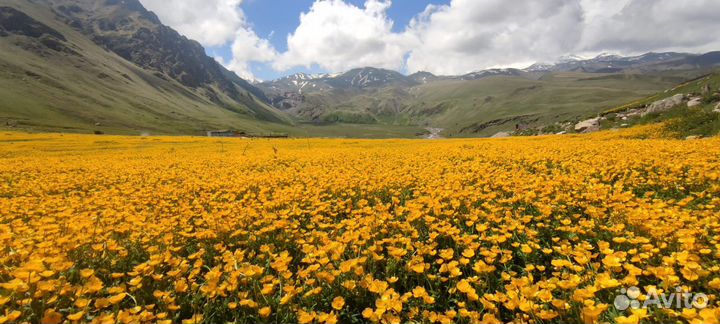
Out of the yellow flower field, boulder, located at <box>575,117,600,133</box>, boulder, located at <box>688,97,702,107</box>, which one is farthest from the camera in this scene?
boulder, located at <box>575,117,600,133</box>

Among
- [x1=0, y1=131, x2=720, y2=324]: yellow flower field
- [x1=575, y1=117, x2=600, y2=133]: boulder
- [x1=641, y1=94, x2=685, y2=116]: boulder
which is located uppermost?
[x1=641, y1=94, x2=685, y2=116]: boulder

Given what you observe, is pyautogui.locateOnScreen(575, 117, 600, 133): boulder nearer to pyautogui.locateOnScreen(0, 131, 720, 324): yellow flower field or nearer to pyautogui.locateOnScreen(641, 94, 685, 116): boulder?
pyautogui.locateOnScreen(641, 94, 685, 116): boulder

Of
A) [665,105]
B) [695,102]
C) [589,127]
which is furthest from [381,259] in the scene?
[589,127]

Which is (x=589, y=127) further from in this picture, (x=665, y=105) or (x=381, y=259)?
(x=381, y=259)

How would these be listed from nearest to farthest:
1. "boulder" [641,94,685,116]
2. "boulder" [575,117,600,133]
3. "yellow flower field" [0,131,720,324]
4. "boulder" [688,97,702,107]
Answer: "yellow flower field" [0,131,720,324]
"boulder" [688,97,702,107]
"boulder" [641,94,685,116]
"boulder" [575,117,600,133]

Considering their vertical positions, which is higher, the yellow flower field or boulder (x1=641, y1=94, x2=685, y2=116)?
boulder (x1=641, y1=94, x2=685, y2=116)

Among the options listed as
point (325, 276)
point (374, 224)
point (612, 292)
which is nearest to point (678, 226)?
point (612, 292)

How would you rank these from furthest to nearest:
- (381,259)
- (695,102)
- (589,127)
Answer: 1. (589,127)
2. (695,102)
3. (381,259)

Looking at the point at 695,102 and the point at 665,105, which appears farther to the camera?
the point at 665,105

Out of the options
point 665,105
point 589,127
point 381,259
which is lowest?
point 381,259

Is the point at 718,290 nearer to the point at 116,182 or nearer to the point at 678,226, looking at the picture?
the point at 678,226

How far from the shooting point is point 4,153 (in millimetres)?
24438

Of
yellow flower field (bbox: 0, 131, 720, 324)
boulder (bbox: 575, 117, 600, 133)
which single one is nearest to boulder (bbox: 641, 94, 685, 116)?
boulder (bbox: 575, 117, 600, 133)

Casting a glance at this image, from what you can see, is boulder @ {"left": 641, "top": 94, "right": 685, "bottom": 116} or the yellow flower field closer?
the yellow flower field
